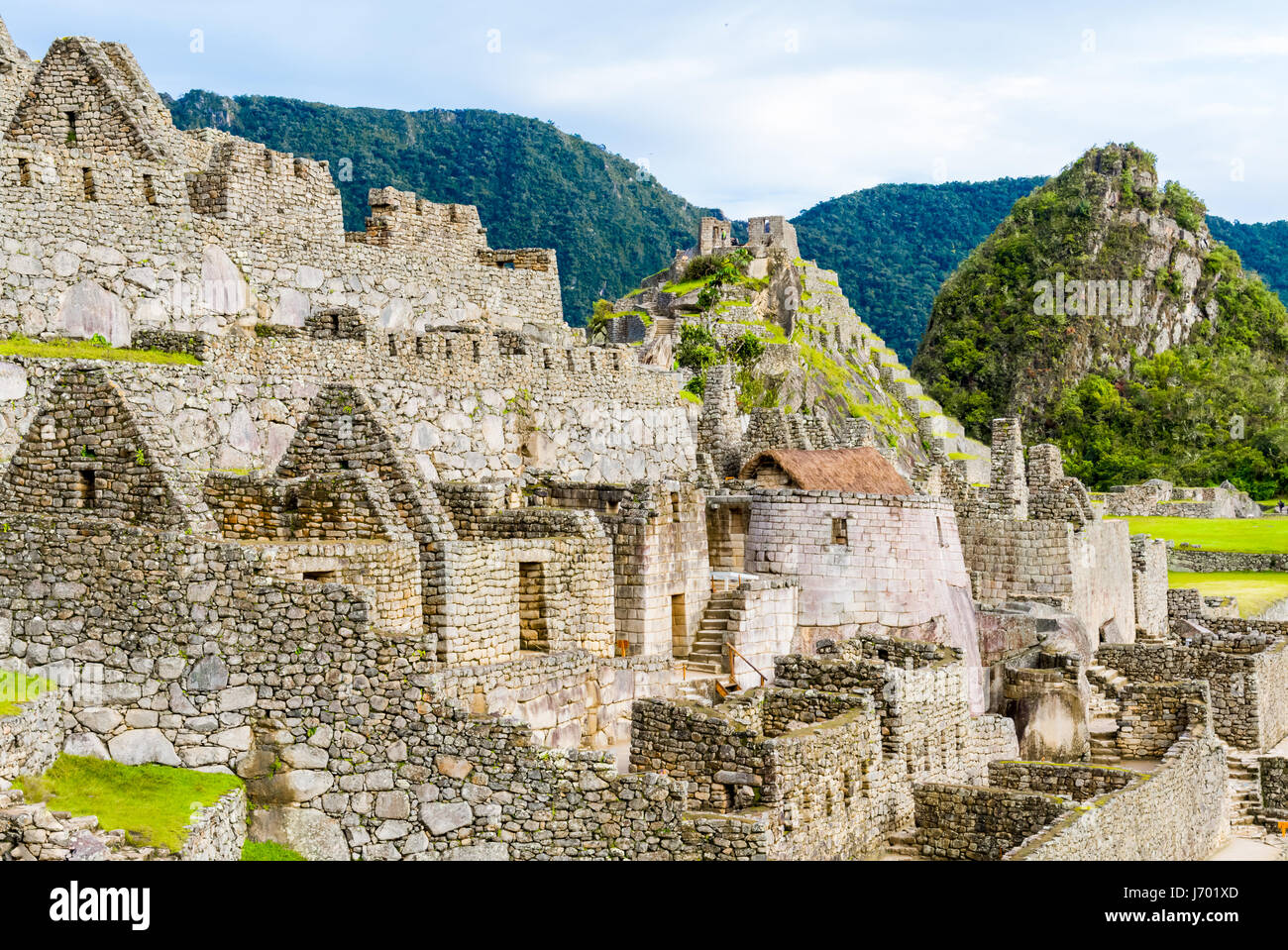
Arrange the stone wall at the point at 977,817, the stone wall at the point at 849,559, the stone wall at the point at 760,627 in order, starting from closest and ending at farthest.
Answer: the stone wall at the point at 977,817, the stone wall at the point at 760,627, the stone wall at the point at 849,559

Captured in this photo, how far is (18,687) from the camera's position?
1302 centimetres

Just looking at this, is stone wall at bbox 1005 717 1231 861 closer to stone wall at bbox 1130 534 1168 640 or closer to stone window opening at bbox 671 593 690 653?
stone window opening at bbox 671 593 690 653

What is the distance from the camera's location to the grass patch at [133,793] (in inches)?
464

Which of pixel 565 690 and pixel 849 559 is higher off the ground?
pixel 849 559

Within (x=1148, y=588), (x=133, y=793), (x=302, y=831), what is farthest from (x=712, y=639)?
(x=1148, y=588)

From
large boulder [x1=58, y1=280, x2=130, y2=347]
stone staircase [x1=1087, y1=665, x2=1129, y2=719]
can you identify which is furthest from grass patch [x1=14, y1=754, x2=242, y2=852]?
stone staircase [x1=1087, y1=665, x2=1129, y2=719]

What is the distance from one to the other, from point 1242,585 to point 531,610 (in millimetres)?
39940

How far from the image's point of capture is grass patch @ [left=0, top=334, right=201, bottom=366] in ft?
61.2

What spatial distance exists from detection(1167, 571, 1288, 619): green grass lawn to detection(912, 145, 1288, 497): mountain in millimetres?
56097

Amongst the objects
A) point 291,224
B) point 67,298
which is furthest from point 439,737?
point 291,224

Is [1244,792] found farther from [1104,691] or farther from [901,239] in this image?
[901,239]

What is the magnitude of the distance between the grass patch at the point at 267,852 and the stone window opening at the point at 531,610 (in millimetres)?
4695

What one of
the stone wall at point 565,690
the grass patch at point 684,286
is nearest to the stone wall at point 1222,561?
the grass patch at point 684,286

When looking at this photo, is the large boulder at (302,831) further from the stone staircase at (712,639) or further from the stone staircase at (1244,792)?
the stone staircase at (1244,792)
